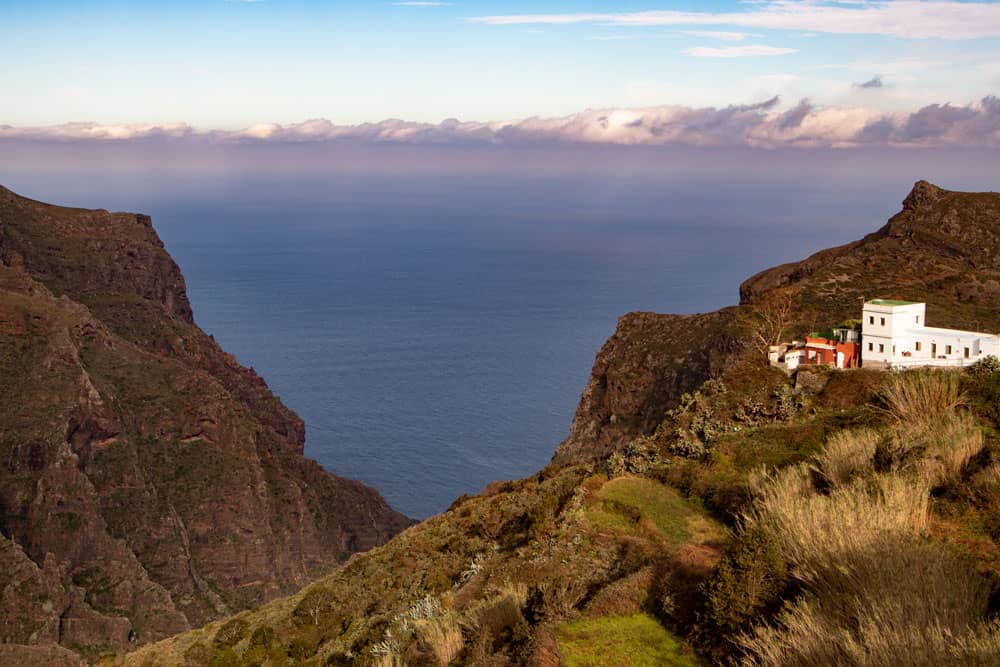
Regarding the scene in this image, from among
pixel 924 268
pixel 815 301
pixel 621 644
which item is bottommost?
pixel 621 644

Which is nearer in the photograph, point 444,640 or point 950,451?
point 444,640

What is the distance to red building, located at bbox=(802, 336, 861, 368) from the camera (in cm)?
2581

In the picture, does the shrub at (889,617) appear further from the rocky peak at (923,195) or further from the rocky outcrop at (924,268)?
the rocky peak at (923,195)

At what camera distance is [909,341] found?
83.8ft

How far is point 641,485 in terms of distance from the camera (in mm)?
18078

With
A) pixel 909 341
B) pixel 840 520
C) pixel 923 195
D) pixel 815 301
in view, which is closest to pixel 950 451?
pixel 840 520

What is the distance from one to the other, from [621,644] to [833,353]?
17449 millimetres

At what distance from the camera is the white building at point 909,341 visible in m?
24.3

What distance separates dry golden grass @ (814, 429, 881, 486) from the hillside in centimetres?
5

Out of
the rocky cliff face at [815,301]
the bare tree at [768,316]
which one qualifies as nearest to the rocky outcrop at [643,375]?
the rocky cliff face at [815,301]

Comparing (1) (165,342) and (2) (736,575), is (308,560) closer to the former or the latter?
(1) (165,342)

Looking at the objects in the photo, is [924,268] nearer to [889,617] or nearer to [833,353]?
[833,353]

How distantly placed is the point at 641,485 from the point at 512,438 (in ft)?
303

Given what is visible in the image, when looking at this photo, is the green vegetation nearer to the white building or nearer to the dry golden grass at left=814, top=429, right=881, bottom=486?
the dry golden grass at left=814, top=429, right=881, bottom=486
